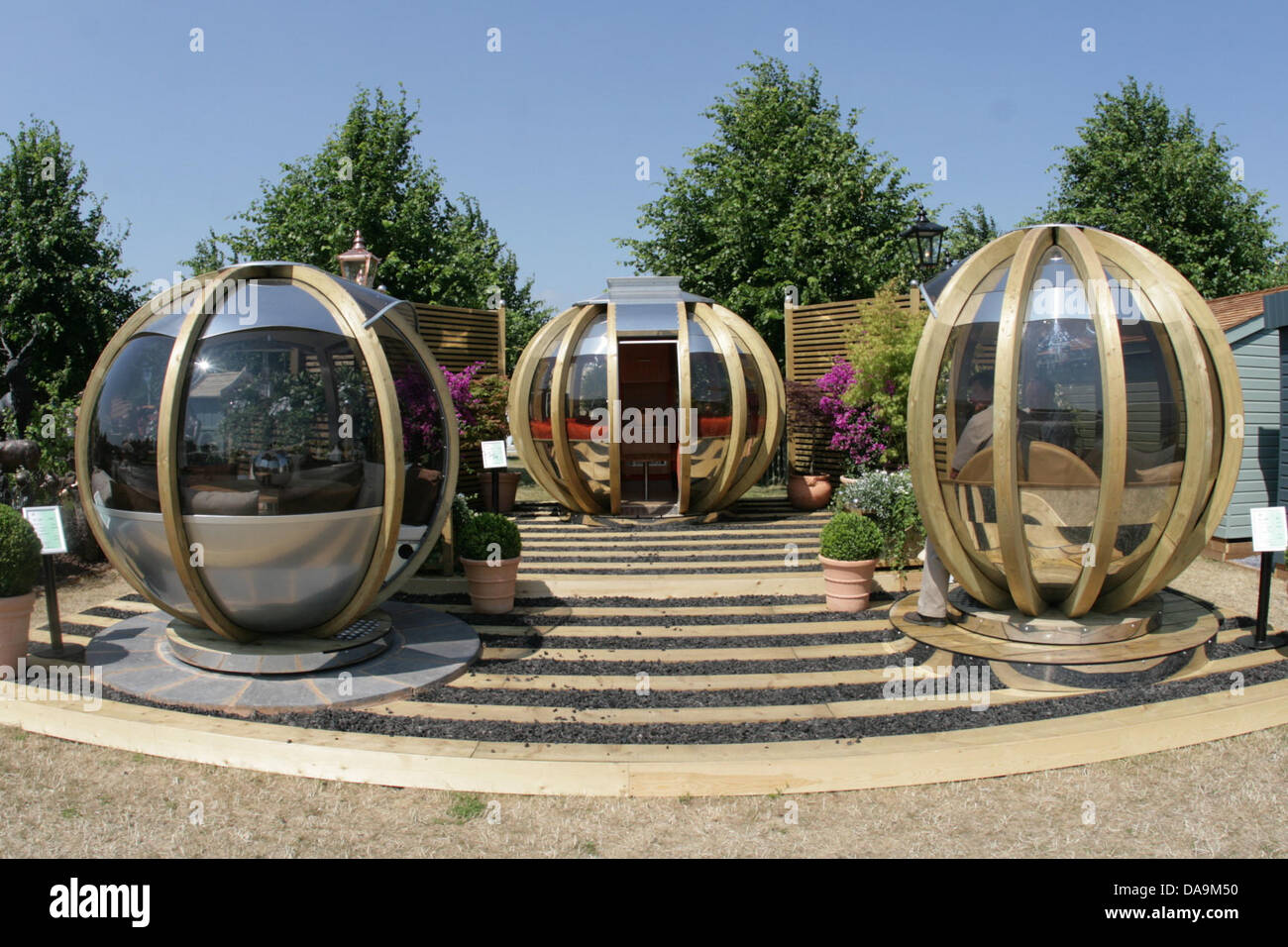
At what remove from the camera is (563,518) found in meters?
14.4

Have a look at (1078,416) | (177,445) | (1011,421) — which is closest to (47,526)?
(177,445)

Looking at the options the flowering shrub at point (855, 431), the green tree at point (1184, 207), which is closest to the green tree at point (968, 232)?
the green tree at point (1184, 207)

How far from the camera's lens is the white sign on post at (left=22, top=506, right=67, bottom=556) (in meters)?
6.97

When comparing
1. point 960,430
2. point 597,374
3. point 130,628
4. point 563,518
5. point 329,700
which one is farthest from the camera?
point 563,518

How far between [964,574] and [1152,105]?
84.7 feet

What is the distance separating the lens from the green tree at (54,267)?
1912 cm

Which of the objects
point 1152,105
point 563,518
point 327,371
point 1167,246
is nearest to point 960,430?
point 327,371

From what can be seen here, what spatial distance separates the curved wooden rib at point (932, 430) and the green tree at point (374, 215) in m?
17.2

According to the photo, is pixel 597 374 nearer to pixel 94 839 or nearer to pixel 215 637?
pixel 215 637

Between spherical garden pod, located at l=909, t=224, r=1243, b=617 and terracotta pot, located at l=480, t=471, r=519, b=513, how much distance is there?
959 centimetres

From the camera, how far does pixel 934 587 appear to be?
311 inches

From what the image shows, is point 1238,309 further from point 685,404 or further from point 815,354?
point 685,404

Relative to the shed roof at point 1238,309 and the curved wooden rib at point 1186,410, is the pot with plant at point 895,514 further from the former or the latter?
the shed roof at point 1238,309

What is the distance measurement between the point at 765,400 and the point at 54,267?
16756 mm
